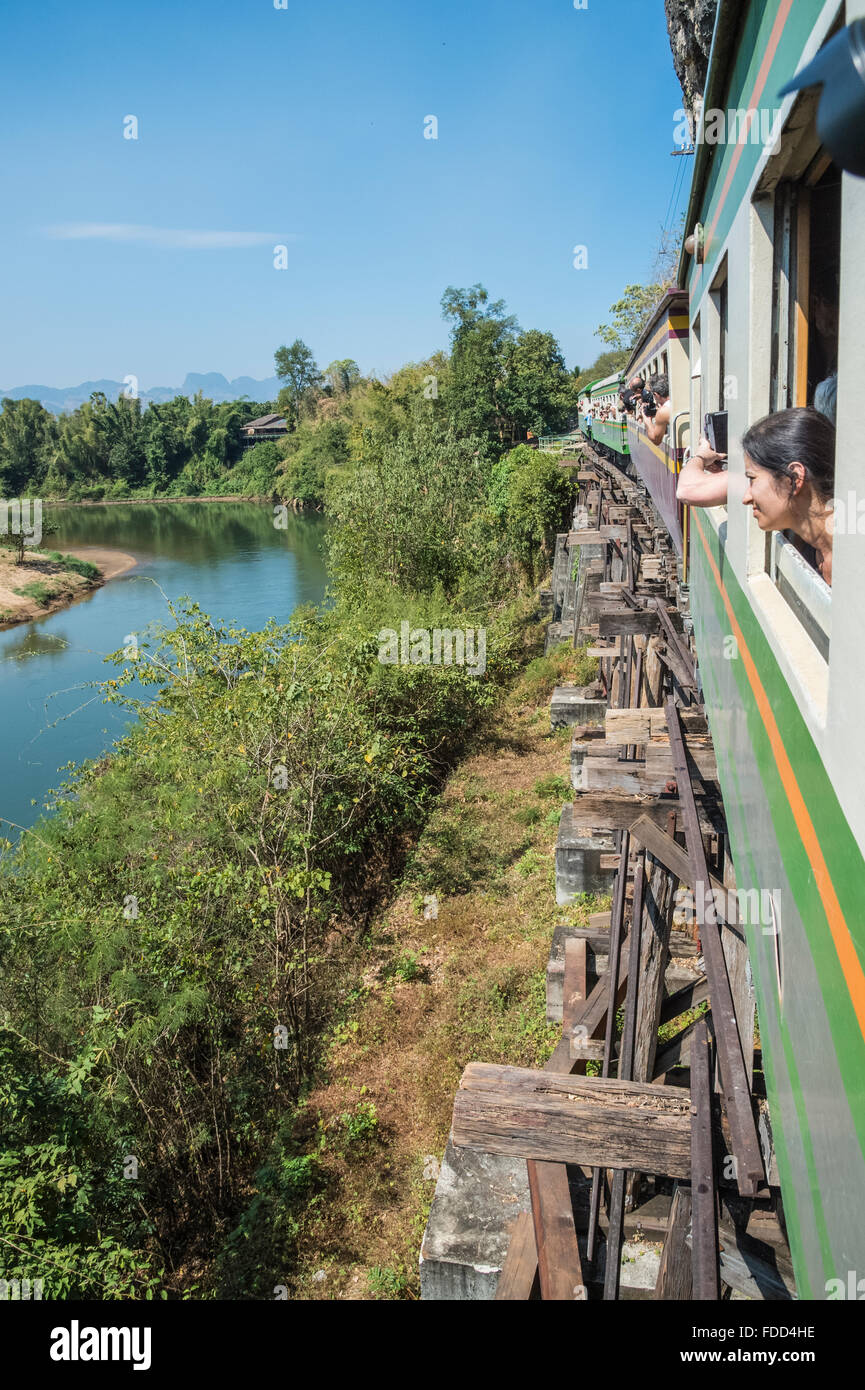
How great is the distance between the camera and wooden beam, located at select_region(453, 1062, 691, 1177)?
289 centimetres

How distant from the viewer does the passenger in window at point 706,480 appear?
10.6ft

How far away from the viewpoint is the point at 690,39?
819 inches

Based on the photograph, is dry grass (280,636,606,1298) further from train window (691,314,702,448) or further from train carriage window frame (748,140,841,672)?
train carriage window frame (748,140,841,672)

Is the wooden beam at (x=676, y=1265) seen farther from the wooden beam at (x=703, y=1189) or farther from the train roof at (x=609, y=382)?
the train roof at (x=609, y=382)

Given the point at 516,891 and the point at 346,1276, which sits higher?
the point at 516,891

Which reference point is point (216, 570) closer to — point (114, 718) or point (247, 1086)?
point (114, 718)

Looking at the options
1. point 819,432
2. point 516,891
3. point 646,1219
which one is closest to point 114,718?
point 516,891

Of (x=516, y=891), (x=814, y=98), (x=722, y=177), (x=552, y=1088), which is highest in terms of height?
(x=722, y=177)

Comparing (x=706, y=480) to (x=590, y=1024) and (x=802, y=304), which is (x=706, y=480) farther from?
(x=590, y=1024)

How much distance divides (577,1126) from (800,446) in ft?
7.32

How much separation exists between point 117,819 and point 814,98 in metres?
11.7

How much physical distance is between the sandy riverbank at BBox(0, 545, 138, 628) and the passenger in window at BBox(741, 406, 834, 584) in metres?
34.7

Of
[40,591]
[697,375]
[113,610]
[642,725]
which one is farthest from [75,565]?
[697,375]

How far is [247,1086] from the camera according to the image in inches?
343
